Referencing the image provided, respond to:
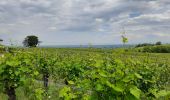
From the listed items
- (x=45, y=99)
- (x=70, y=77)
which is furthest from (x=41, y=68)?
(x=45, y=99)

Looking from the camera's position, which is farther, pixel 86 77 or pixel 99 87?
pixel 86 77

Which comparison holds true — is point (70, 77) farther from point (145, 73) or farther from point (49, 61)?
point (145, 73)

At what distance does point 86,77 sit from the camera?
11.4m

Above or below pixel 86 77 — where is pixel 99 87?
above

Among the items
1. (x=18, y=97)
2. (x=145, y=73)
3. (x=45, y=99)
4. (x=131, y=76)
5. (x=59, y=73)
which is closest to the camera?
(x=131, y=76)

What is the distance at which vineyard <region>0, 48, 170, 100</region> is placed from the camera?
20.1 ft

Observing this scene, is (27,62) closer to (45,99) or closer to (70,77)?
(45,99)

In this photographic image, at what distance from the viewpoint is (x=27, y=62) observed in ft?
38.1

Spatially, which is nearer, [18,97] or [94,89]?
[94,89]

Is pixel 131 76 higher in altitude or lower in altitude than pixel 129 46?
lower

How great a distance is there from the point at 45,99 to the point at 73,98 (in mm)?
8548

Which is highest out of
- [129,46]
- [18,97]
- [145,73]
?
[129,46]

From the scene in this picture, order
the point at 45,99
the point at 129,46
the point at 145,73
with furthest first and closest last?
1. the point at 45,99
2. the point at 145,73
3. the point at 129,46

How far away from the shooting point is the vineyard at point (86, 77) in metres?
6.11
